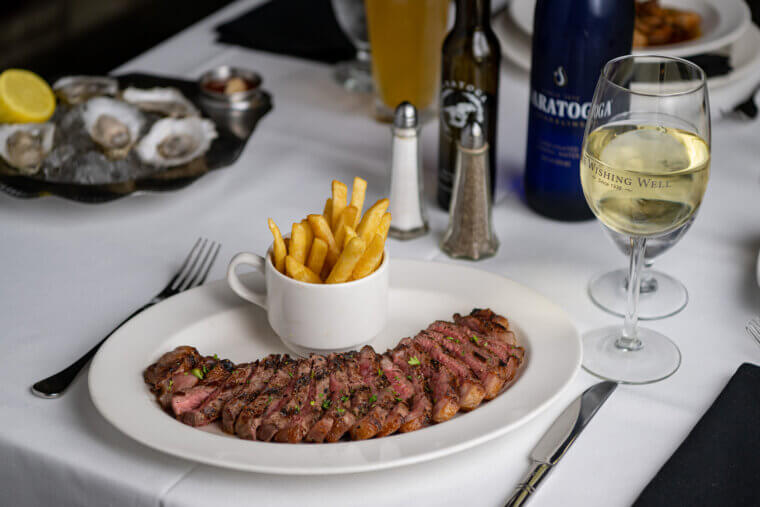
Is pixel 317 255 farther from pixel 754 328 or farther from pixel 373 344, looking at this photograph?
pixel 754 328

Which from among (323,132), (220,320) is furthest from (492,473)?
(323,132)

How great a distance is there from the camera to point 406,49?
157 cm

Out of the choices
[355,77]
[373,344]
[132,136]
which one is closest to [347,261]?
[373,344]

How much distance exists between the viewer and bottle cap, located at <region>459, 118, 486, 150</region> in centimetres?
121

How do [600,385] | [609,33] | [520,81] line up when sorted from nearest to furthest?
[600,385] → [609,33] → [520,81]

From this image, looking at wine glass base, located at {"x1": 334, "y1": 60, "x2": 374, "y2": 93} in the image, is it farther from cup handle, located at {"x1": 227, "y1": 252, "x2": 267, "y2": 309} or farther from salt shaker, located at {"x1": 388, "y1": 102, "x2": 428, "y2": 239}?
cup handle, located at {"x1": 227, "y1": 252, "x2": 267, "y2": 309}

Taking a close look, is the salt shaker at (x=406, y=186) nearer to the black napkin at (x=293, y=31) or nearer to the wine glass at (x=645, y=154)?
the wine glass at (x=645, y=154)

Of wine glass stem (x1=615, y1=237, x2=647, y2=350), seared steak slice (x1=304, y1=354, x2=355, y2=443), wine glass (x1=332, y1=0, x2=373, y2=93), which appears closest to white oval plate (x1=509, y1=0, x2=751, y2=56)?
wine glass (x1=332, y1=0, x2=373, y2=93)

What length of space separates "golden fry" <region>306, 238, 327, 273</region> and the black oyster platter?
408 millimetres

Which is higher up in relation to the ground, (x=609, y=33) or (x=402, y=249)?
(x=609, y=33)

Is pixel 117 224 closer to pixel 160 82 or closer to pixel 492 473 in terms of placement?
pixel 160 82

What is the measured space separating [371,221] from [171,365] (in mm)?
280

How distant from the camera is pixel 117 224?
135 cm

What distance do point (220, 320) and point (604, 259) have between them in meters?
0.56
